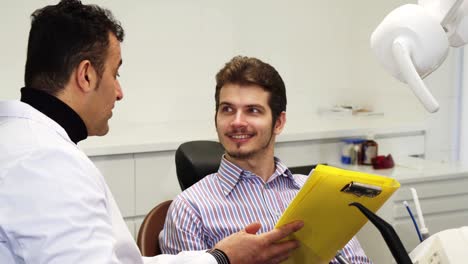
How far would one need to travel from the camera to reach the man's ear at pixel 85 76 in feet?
4.15

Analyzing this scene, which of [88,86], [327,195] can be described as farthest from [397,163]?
[88,86]

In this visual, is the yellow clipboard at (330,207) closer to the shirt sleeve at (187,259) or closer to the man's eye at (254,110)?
the shirt sleeve at (187,259)

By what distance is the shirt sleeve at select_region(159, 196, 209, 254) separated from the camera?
5.82 feet

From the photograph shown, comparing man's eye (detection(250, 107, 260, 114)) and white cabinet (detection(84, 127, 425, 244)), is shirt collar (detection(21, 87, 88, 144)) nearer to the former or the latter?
man's eye (detection(250, 107, 260, 114))

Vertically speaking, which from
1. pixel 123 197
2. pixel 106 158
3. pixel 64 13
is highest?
pixel 64 13

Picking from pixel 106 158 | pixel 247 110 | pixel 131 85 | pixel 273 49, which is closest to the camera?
pixel 247 110

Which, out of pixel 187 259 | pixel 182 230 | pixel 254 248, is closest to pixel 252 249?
pixel 254 248

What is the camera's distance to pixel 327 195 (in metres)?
1.36

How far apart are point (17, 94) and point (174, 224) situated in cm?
145

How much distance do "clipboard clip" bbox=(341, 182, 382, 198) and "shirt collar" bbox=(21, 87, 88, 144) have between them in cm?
62

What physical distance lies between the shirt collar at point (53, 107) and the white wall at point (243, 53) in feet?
5.62

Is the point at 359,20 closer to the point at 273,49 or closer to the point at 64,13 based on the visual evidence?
the point at 273,49

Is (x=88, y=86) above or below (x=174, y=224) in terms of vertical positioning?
above

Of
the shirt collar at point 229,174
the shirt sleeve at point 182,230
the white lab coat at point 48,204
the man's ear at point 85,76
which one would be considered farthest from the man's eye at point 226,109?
the white lab coat at point 48,204
